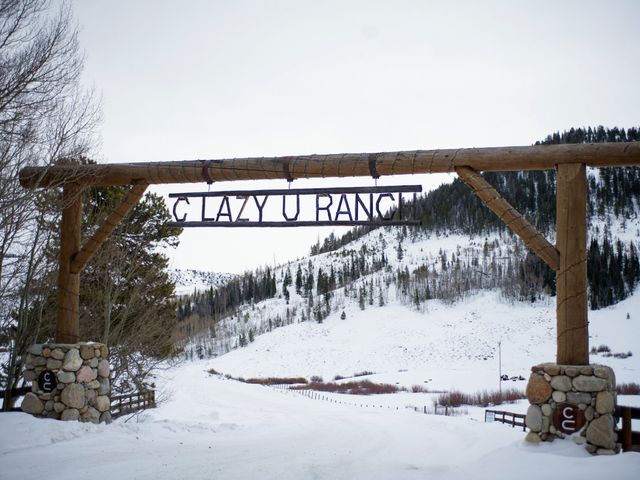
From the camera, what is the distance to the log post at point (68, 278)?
827cm

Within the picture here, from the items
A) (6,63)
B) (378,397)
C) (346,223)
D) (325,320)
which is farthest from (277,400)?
(325,320)

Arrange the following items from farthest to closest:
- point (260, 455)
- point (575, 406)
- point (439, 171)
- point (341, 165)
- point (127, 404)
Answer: point (127, 404)
point (341, 165)
point (439, 171)
point (260, 455)
point (575, 406)

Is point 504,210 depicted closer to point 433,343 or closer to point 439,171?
point 439,171

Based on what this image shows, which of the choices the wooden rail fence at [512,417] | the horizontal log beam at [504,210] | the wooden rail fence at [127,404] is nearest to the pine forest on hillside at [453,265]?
the wooden rail fence at [512,417]

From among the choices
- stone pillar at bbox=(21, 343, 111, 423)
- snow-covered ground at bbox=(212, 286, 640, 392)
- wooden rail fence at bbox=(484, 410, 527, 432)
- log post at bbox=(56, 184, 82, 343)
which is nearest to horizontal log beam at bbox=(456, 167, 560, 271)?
log post at bbox=(56, 184, 82, 343)

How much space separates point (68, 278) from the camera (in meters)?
8.33

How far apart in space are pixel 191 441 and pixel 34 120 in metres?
4.90

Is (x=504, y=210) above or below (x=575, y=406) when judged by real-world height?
above

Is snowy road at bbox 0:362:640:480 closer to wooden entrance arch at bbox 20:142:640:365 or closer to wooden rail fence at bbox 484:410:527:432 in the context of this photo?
wooden entrance arch at bbox 20:142:640:365

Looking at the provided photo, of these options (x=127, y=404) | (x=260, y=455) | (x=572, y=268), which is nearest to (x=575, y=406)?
(x=572, y=268)

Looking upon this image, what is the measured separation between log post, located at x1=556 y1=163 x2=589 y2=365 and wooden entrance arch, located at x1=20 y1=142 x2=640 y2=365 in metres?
0.01

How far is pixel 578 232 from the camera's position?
22.7 ft

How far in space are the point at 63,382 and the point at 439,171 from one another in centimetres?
620

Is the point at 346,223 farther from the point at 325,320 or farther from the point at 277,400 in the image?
the point at 325,320
